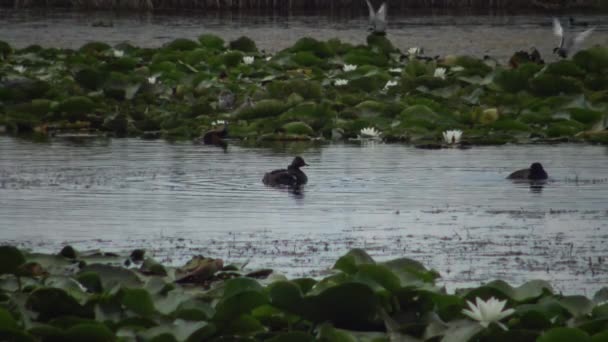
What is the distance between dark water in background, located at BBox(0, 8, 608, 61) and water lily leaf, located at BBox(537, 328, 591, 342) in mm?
20357

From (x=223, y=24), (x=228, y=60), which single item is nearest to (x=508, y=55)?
(x=228, y=60)

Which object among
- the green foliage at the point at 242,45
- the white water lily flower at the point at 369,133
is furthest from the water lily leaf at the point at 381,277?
the green foliage at the point at 242,45

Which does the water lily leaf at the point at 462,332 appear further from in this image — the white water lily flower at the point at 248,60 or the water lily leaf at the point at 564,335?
the white water lily flower at the point at 248,60

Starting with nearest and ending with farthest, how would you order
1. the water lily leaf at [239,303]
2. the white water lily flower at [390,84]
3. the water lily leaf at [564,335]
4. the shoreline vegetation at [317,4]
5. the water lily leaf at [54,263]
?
the water lily leaf at [564,335]
the water lily leaf at [239,303]
the water lily leaf at [54,263]
the white water lily flower at [390,84]
the shoreline vegetation at [317,4]

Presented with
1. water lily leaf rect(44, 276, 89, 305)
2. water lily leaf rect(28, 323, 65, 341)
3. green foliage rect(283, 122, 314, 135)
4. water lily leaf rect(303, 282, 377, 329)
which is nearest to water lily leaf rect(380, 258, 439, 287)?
water lily leaf rect(303, 282, 377, 329)

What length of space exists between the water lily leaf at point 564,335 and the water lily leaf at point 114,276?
7.49 feet

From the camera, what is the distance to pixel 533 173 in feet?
39.8

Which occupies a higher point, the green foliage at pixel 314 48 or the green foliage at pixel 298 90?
the green foliage at pixel 314 48

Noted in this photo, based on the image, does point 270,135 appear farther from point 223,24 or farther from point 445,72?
point 223,24

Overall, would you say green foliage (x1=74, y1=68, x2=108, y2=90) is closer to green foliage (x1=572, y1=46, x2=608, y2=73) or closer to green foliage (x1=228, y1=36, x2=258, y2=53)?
green foliage (x1=228, y1=36, x2=258, y2=53)

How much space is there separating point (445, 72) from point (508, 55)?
8.00 meters

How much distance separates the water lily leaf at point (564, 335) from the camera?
559 centimetres

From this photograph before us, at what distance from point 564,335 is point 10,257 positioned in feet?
9.72

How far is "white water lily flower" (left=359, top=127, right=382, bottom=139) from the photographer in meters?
15.4
